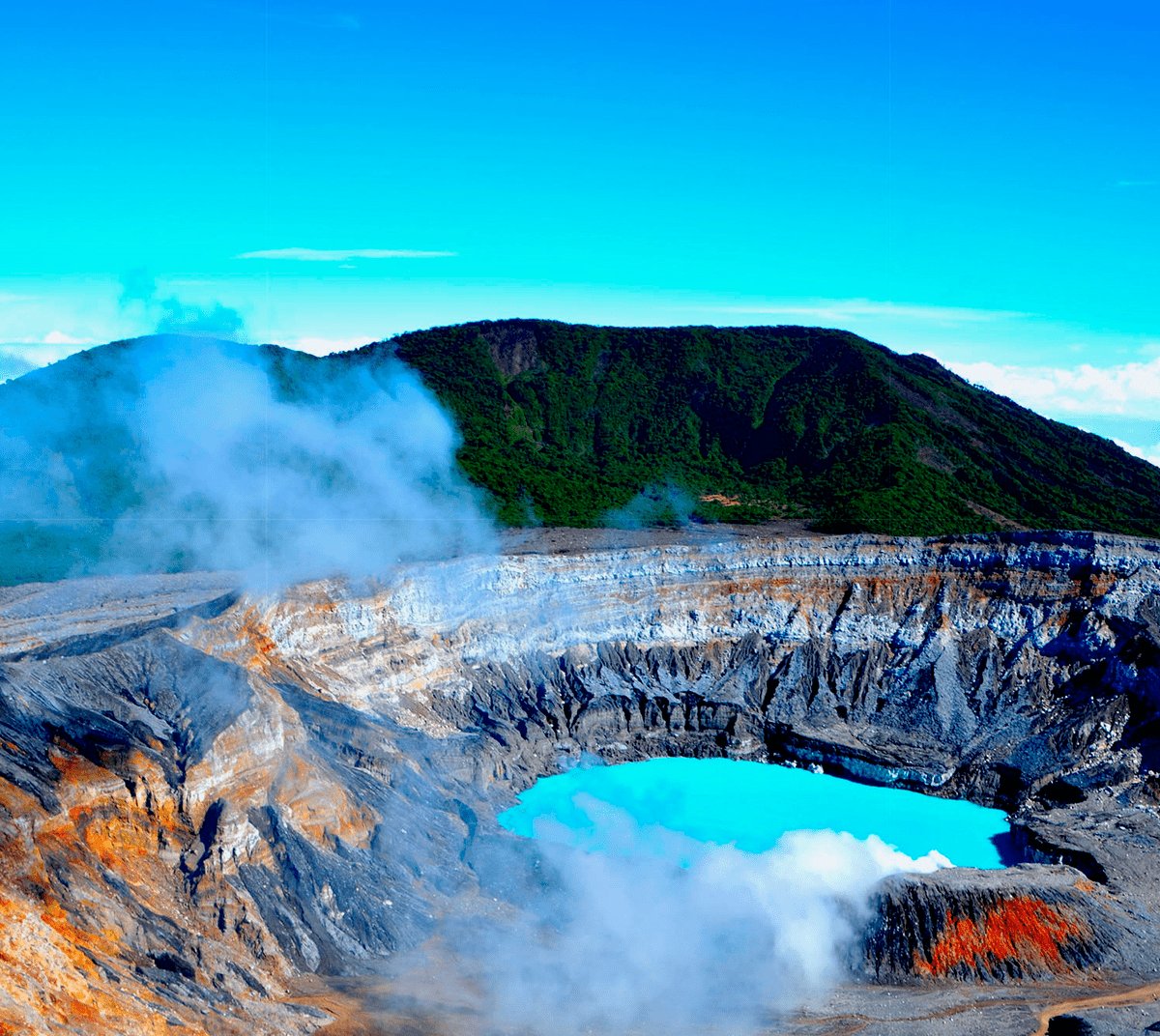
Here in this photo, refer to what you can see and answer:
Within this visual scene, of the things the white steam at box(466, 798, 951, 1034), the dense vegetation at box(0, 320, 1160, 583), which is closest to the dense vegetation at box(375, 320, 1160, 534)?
the dense vegetation at box(0, 320, 1160, 583)

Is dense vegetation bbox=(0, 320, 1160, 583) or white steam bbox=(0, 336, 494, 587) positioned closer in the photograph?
white steam bbox=(0, 336, 494, 587)

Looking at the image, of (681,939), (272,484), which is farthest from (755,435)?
(681,939)

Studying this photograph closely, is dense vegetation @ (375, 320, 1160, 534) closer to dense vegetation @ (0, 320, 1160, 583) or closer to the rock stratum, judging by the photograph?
dense vegetation @ (0, 320, 1160, 583)

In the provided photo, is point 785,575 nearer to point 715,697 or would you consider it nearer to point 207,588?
point 715,697

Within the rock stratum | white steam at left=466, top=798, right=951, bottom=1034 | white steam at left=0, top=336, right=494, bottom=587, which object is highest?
white steam at left=0, top=336, right=494, bottom=587

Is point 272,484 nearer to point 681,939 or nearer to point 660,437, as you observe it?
point 681,939

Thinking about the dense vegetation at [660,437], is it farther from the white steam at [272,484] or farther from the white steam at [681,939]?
the white steam at [681,939]
